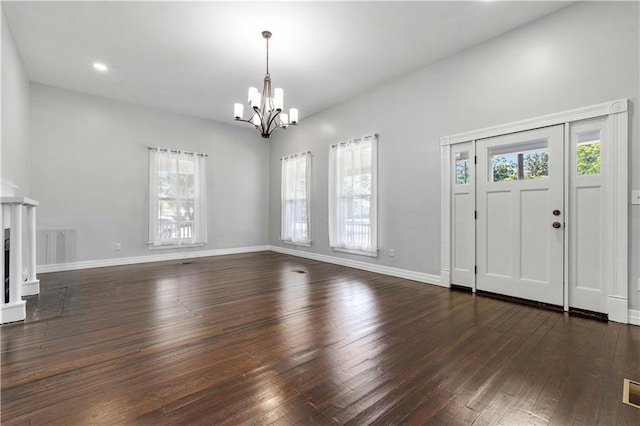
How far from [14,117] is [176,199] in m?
2.77

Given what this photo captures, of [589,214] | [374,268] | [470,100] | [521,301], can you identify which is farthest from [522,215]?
[374,268]

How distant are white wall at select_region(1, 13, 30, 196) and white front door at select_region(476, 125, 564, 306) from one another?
5755mm

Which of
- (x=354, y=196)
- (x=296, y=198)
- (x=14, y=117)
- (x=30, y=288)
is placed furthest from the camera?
(x=296, y=198)

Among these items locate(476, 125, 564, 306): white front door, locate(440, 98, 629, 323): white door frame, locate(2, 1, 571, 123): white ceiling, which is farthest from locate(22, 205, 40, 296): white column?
locate(440, 98, 629, 323): white door frame

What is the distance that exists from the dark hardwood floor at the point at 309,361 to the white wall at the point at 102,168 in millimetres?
1997

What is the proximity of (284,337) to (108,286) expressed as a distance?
10.2 feet

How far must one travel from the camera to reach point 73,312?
9.62ft

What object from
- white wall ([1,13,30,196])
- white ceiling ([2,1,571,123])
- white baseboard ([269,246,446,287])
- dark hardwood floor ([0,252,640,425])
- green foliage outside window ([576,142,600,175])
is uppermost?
white ceiling ([2,1,571,123])

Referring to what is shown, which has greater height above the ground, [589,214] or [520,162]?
[520,162]

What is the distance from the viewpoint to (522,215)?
3344 millimetres

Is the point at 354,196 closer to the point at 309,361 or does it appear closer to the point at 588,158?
the point at 588,158

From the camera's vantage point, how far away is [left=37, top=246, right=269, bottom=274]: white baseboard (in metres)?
4.88

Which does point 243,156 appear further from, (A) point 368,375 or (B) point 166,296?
(A) point 368,375

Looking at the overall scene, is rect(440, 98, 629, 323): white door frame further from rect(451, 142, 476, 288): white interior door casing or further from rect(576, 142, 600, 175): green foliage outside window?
rect(451, 142, 476, 288): white interior door casing
